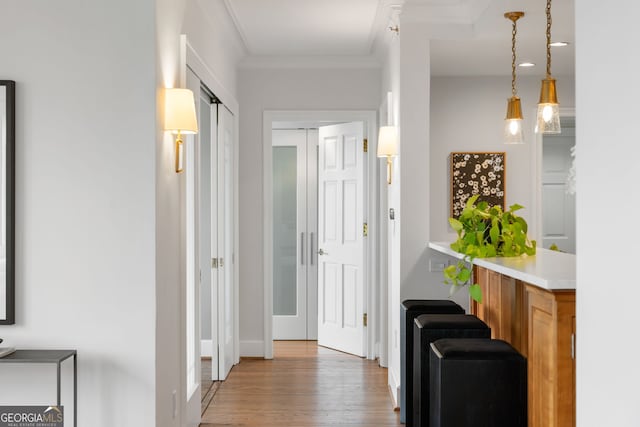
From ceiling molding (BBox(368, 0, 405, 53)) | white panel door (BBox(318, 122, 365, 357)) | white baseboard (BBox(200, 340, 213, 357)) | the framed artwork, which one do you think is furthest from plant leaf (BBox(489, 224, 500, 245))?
white baseboard (BBox(200, 340, 213, 357))

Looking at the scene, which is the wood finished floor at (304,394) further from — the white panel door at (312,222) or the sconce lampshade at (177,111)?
the sconce lampshade at (177,111)

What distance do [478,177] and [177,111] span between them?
3337mm

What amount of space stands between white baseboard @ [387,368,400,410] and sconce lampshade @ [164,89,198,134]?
234 centimetres

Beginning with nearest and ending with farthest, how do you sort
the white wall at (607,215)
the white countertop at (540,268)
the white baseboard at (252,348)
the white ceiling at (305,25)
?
1. the white wall at (607,215)
2. the white countertop at (540,268)
3. the white ceiling at (305,25)
4. the white baseboard at (252,348)

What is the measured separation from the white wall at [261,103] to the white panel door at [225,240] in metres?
0.33

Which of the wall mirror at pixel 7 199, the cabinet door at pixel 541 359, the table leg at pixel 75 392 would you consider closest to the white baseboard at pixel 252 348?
the table leg at pixel 75 392

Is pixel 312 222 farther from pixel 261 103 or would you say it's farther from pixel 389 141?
pixel 389 141

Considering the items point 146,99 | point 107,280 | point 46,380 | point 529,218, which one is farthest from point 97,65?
point 529,218

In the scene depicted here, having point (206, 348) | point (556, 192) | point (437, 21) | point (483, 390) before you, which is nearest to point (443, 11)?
point (437, 21)

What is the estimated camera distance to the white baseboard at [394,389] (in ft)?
15.1

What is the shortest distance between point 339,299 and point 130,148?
3898 millimetres

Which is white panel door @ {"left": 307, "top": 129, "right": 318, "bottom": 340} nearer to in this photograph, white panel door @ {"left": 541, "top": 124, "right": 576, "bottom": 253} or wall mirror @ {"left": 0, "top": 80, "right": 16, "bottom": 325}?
white panel door @ {"left": 541, "top": 124, "right": 576, "bottom": 253}

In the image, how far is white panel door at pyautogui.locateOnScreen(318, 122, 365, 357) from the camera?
6328mm

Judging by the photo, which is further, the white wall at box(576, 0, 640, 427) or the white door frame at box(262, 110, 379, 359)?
the white door frame at box(262, 110, 379, 359)
